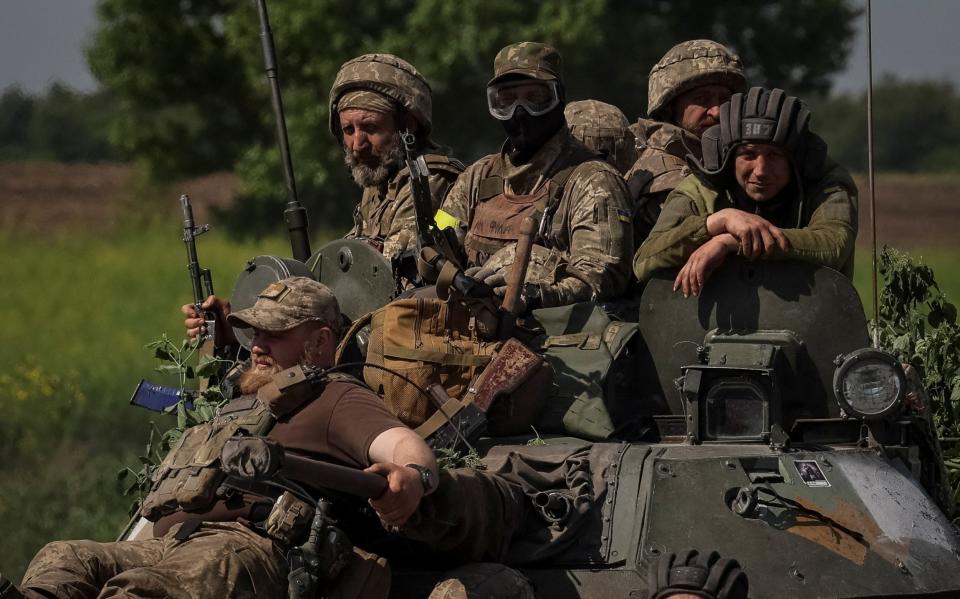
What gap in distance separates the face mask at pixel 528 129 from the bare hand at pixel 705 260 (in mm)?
1554

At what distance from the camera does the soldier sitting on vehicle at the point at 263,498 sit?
867 centimetres

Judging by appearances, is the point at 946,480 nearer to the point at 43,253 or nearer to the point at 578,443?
the point at 578,443

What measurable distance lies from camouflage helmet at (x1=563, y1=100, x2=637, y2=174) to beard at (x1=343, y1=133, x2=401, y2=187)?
1.07m

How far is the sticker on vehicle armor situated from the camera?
31.0 feet

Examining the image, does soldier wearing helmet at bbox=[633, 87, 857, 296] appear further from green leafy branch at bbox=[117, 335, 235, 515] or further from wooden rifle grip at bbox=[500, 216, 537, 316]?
green leafy branch at bbox=[117, 335, 235, 515]

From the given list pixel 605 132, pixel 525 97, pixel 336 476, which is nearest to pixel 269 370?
pixel 336 476

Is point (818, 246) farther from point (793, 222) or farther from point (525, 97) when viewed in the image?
point (525, 97)

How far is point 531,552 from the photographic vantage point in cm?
938

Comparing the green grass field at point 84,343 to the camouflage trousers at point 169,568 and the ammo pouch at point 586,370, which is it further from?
the camouflage trousers at point 169,568

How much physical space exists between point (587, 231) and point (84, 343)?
14814mm

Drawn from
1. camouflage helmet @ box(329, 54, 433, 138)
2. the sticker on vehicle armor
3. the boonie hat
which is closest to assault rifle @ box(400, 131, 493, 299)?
the boonie hat

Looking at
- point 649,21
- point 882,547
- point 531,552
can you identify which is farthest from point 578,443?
point 649,21

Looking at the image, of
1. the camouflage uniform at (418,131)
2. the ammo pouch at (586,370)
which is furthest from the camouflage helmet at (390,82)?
the ammo pouch at (586,370)

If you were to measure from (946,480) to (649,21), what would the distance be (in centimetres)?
1849
